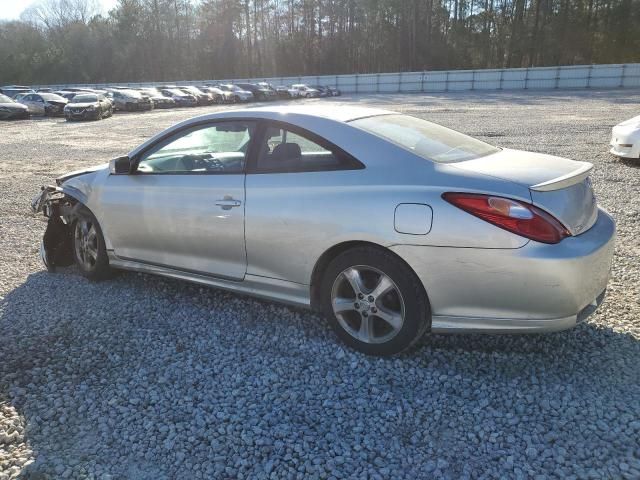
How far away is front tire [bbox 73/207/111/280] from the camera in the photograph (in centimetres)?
478

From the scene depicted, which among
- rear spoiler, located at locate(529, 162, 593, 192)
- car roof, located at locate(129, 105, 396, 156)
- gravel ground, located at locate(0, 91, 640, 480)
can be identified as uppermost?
car roof, located at locate(129, 105, 396, 156)

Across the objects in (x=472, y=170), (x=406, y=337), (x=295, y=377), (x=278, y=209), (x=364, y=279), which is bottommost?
(x=295, y=377)

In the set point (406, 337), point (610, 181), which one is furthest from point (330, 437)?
point (610, 181)

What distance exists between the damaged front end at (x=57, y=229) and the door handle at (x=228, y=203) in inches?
78.7

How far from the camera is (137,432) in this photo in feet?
9.08

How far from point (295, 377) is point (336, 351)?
0.39m

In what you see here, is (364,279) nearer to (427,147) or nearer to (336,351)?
(336,351)

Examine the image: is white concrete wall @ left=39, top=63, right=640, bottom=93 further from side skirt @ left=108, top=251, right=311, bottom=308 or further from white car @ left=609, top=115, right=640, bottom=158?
side skirt @ left=108, top=251, right=311, bottom=308

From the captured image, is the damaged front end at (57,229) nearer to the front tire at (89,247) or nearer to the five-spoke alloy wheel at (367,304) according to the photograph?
the front tire at (89,247)

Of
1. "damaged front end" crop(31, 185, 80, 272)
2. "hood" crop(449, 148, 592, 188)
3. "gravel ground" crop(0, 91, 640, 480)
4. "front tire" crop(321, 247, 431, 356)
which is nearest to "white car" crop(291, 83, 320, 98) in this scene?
"damaged front end" crop(31, 185, 80, 272)

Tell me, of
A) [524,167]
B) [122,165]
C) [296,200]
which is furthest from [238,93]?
[524,167]

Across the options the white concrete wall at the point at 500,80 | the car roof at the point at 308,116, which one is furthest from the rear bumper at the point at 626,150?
the white concrete wall at the point at 500,80

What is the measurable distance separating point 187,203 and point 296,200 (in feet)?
3.32

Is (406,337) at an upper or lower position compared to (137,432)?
upper
